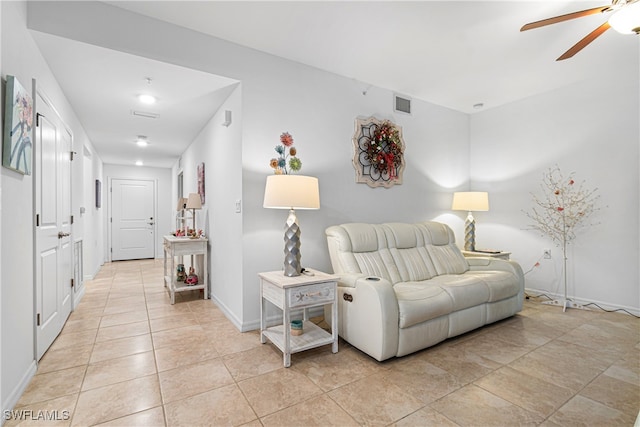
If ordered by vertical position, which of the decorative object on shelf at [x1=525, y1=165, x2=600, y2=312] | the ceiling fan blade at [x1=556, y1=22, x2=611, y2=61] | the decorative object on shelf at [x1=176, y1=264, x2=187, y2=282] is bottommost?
the decorative object on shelf at [x1=176, y1=264, x2=187, y2=282]

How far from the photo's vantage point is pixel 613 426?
1.59 m

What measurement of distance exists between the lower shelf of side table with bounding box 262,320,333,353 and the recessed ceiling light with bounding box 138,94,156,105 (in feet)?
8.90

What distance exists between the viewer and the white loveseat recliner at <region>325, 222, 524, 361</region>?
2260mm

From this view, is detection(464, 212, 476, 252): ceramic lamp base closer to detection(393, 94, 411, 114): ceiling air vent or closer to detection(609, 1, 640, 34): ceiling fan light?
detection(393, 94, 411, 114): ceiling air vent

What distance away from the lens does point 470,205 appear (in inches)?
163

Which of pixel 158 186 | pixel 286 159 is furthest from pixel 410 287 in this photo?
pixel 158 186

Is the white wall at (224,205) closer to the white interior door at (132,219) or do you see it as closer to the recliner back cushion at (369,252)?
the recliner back cushion at (369,252)

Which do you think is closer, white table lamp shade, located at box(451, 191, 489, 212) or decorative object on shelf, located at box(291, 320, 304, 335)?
decorative object on shelf, located at box(291, 320, 304, 335)

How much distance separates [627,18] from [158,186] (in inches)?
335

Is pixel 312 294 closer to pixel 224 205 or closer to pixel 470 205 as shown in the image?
pixel 224 205

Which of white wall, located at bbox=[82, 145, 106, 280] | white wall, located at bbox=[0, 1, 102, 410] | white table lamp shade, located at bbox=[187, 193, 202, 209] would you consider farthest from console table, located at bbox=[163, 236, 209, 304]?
white wall, located at bbox=[0, 1, 102, 410]

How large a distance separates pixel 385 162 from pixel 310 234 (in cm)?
134

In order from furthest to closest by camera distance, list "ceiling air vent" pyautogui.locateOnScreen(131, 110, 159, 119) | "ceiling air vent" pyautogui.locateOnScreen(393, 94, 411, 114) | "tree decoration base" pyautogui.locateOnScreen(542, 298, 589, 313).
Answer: "ceiling air vent" pyautogui.locateOnScreen(393, 94, 411, 114) → "ceiling air vent" pyautogui.locateOnScreen(131, 110, 159, 119) → "tree decoration base" pyautogui.locateOnScreen(542, 298, 589, 313)

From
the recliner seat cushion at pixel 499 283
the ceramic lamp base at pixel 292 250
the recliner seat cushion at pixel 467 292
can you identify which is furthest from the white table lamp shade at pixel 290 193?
the recliner seat cushion at pixel 499 283
